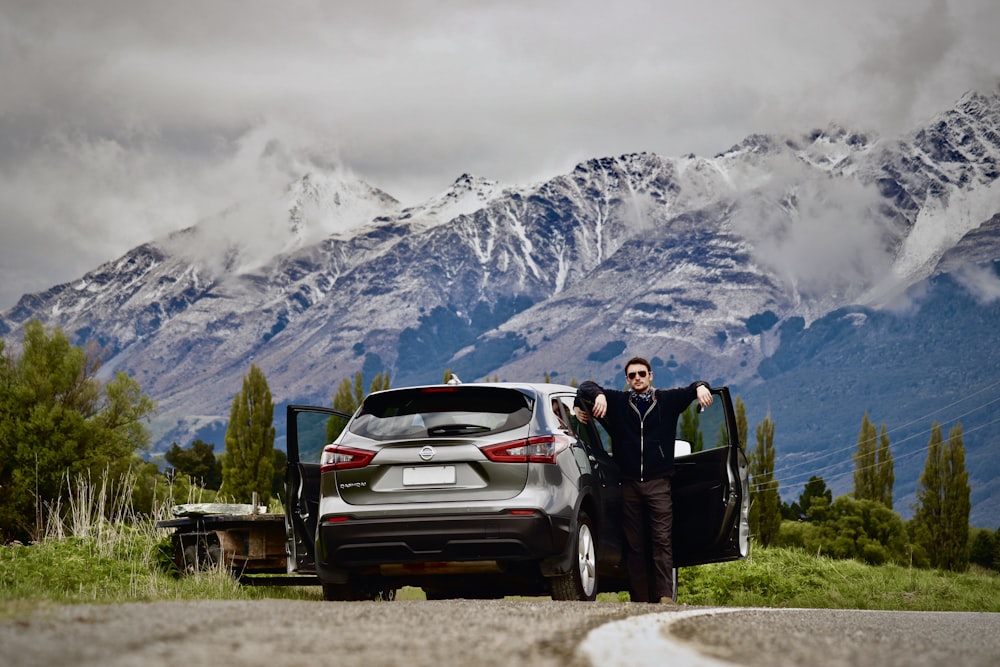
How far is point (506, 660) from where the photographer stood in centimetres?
479

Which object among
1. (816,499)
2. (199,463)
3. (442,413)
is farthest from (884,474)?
(442,413)

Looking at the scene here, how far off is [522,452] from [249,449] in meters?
64.8

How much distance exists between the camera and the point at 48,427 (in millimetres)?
36531

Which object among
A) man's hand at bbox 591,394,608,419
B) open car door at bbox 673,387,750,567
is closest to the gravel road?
man's hand at bbox 591,394,608,419

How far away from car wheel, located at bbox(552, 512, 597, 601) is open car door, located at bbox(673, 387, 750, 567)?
4.48 ft

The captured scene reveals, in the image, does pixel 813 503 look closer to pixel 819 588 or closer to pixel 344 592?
pixel 819 588

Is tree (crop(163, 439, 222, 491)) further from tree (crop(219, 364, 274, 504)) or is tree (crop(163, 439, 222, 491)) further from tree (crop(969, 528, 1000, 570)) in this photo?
tree (crop(969, 528, 1000, 570))

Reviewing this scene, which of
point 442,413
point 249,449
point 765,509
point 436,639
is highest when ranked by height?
point 249,449

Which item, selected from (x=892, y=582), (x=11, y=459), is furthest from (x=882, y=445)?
(x=892, y=582)

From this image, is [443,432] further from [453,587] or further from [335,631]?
[335,631]

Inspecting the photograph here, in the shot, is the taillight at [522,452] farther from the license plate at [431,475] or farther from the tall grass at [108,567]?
the tall grass at [108,567]

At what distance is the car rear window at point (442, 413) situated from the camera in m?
9.22

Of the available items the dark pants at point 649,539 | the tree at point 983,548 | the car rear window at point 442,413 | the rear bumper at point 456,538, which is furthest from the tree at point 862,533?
the rear bumper at point 456,538

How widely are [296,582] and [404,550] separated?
180 inches
